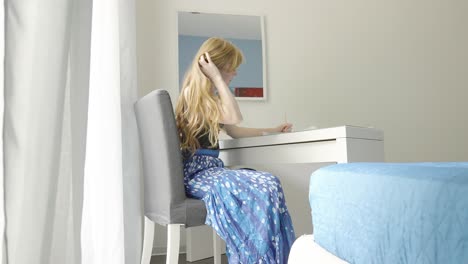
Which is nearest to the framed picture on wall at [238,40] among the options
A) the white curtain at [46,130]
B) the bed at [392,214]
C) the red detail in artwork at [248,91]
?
the red detail in artwork at [248,91]

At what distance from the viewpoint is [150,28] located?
2.77 meters

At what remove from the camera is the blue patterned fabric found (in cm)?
139

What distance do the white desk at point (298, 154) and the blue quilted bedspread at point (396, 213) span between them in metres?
0.66

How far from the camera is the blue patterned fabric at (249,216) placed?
4.56ft

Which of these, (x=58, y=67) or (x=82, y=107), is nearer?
(x=58, y=67)

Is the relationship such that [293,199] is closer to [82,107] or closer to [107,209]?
[107,209]

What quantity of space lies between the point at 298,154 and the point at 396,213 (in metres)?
1.06

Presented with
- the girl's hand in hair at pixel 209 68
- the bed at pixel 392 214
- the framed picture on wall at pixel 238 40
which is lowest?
the bed at pixel 392 214

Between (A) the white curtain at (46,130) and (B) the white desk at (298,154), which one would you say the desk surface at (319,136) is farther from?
(A) the white curtain at (46,130)

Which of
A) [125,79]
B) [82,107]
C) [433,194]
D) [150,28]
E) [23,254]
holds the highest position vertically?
[150,28]

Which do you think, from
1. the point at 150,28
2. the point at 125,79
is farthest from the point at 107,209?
the point at 150,28

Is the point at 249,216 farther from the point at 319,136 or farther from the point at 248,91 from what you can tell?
the point at 248,91

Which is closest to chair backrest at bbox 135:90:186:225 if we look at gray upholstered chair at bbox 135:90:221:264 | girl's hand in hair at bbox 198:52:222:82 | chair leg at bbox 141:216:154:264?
gray upholstered chair at bbox 135:90:221:264

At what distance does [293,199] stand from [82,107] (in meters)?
1.72
